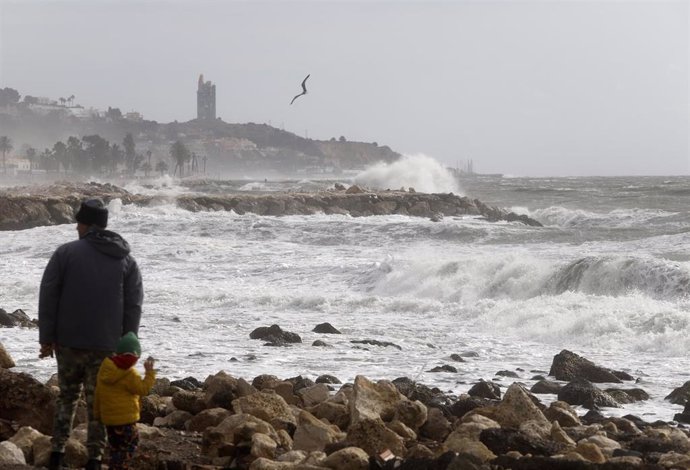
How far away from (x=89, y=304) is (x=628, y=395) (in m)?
5.81

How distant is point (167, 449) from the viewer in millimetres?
6348

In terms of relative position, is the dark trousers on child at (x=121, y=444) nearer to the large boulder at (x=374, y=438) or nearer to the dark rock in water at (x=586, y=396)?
the large boulder at (x=374, y=438)

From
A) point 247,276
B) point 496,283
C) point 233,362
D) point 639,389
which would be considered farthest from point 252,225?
point 639,389

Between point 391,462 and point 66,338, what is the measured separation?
1.89m

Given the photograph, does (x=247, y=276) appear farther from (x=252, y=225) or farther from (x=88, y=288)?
(x=88, y=288)

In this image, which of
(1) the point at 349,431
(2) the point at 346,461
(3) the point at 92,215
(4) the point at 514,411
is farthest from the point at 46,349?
(4) the point at 514,411

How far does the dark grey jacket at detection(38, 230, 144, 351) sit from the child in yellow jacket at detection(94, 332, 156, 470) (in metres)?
0.17

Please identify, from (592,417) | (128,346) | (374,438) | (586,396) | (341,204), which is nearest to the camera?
(128,346)

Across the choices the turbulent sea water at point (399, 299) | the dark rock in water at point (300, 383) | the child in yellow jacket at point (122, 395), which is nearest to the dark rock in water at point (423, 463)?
the child in yellow jacket at point (122, 395)

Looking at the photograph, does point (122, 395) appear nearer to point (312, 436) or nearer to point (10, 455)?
point (10, 455)

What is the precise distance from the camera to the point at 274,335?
510 inches

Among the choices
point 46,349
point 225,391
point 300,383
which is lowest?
point 300,383

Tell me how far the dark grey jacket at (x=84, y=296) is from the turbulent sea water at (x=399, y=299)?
4877mm

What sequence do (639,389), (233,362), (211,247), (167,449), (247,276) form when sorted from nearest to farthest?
1. (167,449)
2. (639,389)
3. (233,362)
4. (247,276)
5. (211,247)
